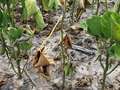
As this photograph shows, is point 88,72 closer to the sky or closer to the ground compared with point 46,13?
closer to the ground

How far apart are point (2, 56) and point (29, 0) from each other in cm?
69

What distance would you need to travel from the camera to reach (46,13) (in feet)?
7.12

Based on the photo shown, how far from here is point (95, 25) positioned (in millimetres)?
938

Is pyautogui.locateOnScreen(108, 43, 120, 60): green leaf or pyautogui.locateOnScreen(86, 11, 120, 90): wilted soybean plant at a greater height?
pyautogui.locateOnScreen(86, 11, 120, 90): wilted soybean plant

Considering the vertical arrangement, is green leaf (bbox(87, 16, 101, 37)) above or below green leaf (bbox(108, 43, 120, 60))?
above

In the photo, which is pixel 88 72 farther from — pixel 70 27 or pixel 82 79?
pixel 70 27

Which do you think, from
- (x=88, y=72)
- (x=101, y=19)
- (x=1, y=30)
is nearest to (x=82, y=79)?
(x=88, y=72)

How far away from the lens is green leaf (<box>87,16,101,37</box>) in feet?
3.03

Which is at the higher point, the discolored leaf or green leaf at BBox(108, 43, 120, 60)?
the discolored leaf

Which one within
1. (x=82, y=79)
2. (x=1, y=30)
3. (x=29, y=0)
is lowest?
(x=82, y=79)

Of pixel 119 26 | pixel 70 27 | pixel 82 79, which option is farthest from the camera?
pixel 70 27

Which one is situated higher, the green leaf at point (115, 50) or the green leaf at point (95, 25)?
the green leaf at point (95, 25)

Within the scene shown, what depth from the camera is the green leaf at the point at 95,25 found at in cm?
92

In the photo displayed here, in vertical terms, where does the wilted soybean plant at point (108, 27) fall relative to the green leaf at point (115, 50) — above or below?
above
